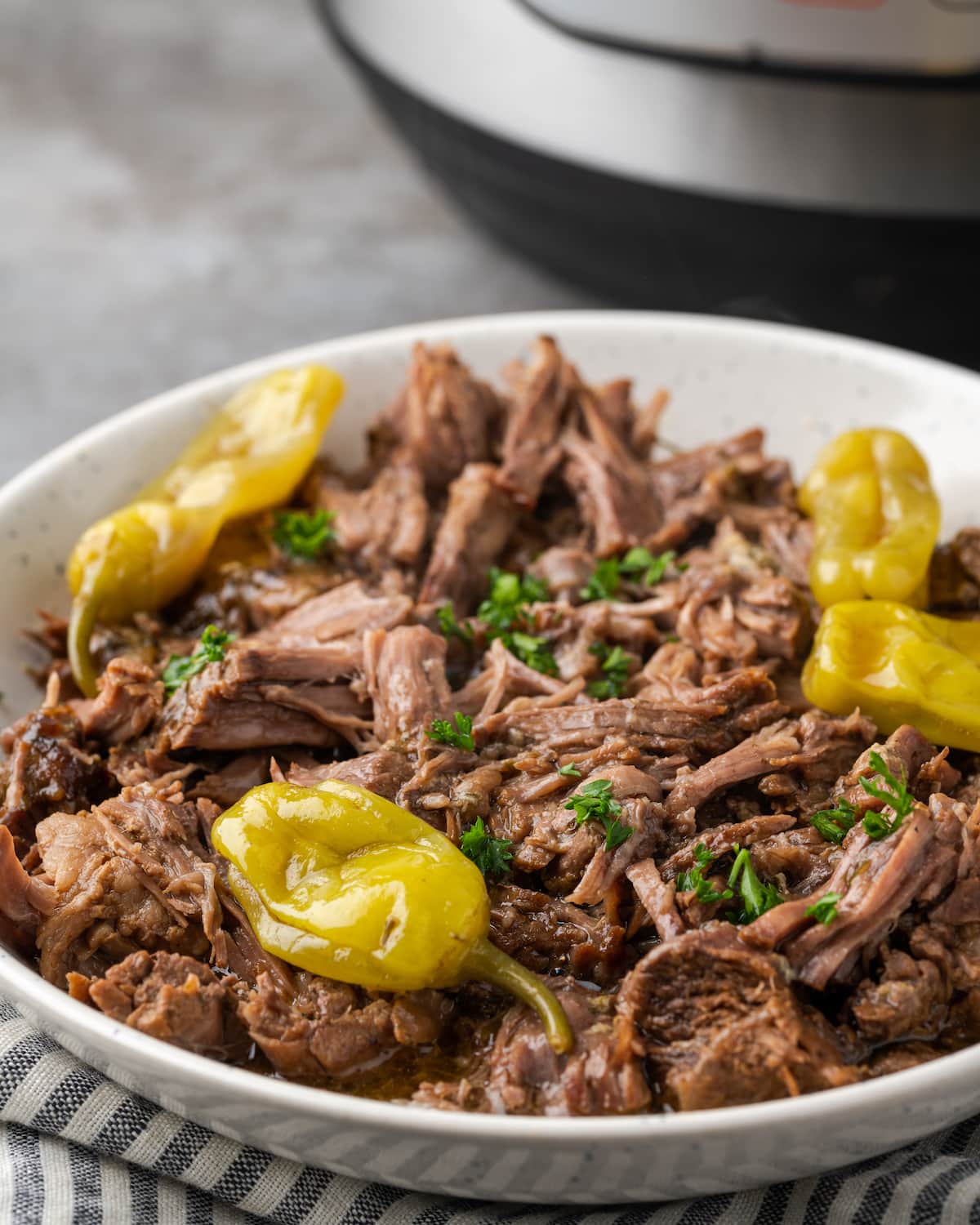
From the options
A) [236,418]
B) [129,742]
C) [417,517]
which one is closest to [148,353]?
[236,418]

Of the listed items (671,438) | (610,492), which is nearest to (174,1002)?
(610,492)

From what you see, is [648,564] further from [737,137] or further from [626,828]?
[737,137]

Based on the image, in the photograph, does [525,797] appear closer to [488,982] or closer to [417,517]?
[488,982]

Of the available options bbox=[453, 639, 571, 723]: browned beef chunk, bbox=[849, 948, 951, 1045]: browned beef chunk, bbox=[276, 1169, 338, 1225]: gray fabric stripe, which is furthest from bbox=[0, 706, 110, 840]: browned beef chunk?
bbox=[849, 948, 951, 1045]: browned beef chunk

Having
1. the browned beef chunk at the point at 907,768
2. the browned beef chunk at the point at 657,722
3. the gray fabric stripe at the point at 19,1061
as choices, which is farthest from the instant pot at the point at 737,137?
the gray fabric stripe at the point at 19,1061

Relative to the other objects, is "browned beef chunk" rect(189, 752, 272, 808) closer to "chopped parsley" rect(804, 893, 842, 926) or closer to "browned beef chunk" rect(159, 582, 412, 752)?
"browned beef chunk" rect(159, 582, 412, 752)

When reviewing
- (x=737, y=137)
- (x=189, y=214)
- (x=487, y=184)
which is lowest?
(x=189, y=214)
